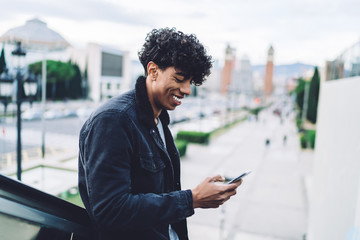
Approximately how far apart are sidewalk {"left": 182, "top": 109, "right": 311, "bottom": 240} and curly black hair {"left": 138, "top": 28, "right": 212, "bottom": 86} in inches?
234

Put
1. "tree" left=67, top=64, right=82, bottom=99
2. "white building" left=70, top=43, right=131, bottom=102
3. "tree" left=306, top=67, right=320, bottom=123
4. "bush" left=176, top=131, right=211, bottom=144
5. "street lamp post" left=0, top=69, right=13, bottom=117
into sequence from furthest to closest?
"white building" left=70, top=43, right=131, bottom=102 → "tree" left=67, top=64, right=82, bottom=99 → "tree" left=306, top=67, right=320, bottom=123 → "bush" left=176, top=131, right=211, bottom=144 → "street lamp post" left=0, top=69, right=13, bottom=117

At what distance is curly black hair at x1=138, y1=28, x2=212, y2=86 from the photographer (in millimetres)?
1309

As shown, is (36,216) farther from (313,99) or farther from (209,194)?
(313,99)

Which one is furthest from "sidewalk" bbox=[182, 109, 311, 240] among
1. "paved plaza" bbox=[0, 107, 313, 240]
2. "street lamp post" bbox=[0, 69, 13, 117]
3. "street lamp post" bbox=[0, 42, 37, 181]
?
"street lamp post" bbox=[0, 69, 13, 117]

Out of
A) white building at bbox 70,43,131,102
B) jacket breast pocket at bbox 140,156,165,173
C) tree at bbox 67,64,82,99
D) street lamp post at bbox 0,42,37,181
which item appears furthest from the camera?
white building at bbox 70,43,131,102

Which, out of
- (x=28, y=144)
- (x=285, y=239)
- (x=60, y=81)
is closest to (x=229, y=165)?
(x=285, y=239)

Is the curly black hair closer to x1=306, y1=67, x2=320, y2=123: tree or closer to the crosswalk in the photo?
the crosswalk

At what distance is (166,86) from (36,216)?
72 cm

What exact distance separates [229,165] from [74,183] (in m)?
9.08

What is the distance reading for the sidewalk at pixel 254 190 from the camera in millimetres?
8070

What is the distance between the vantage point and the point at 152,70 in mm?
1368

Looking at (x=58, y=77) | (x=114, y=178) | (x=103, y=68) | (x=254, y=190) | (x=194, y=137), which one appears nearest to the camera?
(x=114, y=178)

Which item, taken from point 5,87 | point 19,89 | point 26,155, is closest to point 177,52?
point 5,87

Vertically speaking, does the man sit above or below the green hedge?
above
